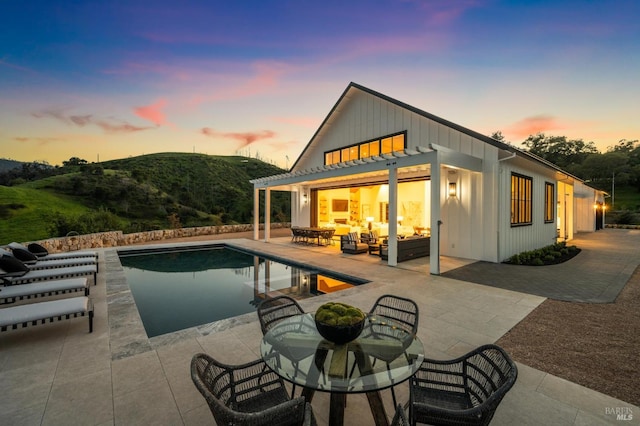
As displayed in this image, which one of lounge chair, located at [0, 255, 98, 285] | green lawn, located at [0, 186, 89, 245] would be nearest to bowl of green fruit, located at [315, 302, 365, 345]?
lounge chair, located at [0, 255, 98, 285]

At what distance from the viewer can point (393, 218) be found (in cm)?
816

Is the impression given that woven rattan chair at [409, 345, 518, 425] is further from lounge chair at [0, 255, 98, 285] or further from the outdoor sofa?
the outdoor sofa

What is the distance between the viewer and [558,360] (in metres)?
3.13

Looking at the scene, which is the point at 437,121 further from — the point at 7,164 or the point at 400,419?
the point at 7,164

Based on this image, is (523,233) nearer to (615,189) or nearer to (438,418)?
(438,418)

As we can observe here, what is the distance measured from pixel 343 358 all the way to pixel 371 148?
11501 mm

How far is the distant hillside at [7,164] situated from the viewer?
27.7 metres

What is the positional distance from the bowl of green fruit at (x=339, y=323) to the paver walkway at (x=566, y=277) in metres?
5.55

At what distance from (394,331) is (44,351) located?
4280 mm

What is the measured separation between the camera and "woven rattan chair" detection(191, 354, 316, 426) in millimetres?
1385

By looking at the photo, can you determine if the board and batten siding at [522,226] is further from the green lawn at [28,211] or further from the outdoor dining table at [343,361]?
the green lawn at [28,211]

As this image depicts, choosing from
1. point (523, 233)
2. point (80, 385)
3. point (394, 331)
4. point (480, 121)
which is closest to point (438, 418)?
point (394, 331)

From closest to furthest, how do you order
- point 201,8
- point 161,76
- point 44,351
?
point 44,351, point 201,8, point 161,76

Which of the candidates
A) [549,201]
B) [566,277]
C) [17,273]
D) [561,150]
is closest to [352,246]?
[566,277]
